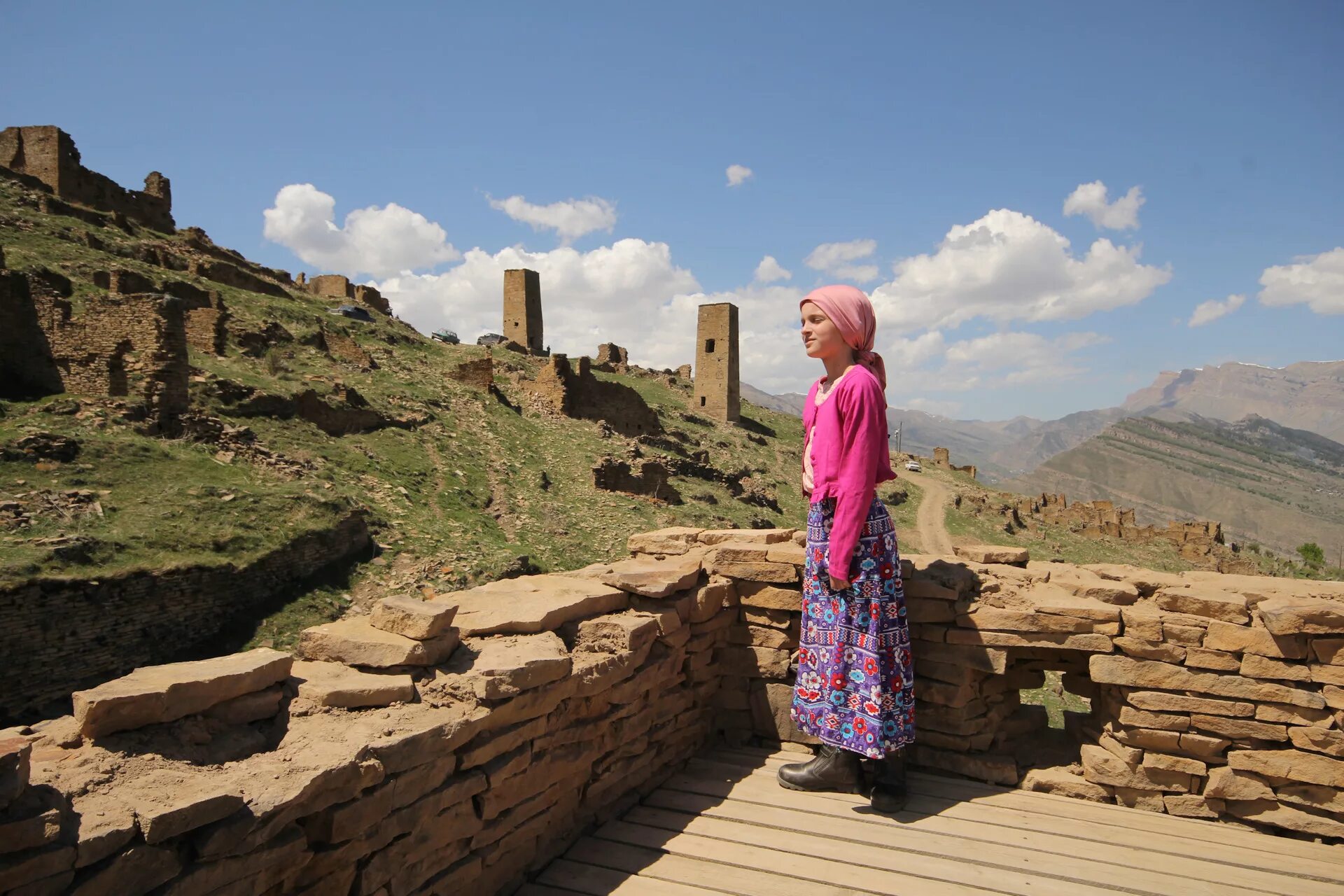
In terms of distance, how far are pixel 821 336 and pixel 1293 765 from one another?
3.01 m

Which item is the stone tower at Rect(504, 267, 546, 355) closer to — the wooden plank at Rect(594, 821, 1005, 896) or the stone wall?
the stone wall

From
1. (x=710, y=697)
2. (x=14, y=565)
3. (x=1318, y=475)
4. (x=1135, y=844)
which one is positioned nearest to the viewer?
(x=1135, y=844)

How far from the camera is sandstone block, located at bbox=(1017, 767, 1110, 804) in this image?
3906mm

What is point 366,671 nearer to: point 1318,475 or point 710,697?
point 710,697

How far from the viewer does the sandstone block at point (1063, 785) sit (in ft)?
12.8

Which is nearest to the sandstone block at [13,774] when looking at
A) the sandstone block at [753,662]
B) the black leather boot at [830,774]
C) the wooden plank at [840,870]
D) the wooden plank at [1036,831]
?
the wooden plank at [840,870]

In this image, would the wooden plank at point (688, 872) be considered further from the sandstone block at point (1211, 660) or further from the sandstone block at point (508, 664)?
the sandstone block at point (1211, 660)

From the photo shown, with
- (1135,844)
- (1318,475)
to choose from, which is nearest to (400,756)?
(1135,844)

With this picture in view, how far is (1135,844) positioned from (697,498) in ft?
64.0

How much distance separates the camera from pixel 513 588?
13.8ft

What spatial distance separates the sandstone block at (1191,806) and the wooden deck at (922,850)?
0.06 metres

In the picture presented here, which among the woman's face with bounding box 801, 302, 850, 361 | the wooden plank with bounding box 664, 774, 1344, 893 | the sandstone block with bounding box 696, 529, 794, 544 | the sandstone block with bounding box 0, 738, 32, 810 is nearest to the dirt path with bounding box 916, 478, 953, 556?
the sandstone block with bounding box 696, 529, 794, 544

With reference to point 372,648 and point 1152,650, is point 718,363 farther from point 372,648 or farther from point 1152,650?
point 372,648

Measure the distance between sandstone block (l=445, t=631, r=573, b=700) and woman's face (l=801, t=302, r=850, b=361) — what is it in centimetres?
197
